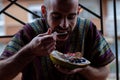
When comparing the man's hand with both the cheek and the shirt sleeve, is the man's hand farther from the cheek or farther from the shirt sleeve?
the shirt sleeve

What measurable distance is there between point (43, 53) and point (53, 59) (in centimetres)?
7

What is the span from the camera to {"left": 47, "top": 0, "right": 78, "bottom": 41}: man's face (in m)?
0.95

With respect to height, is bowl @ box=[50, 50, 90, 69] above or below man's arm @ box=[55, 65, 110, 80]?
above

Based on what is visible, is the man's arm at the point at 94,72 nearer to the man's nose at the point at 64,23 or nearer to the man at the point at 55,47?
the man at the point at 55,47

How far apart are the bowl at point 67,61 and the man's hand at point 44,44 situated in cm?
6

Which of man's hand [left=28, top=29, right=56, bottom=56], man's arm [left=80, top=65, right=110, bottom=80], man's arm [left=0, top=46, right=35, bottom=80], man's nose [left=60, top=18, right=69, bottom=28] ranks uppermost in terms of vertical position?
man's nose [left=60, top=18, right=69, bottom=28]

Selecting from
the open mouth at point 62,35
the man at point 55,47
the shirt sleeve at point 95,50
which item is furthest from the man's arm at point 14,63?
the shirt sleeve at point 95,50

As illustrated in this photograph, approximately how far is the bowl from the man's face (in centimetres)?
5

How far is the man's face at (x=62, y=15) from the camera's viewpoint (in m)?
0.95

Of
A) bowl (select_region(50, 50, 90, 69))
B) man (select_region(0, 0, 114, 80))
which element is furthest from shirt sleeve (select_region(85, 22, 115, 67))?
bowl (select_region(50, 50, 90, 69))

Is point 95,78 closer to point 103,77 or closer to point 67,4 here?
point 103,77

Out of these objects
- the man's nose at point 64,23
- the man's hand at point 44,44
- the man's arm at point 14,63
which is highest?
the man's nose at point 64,23

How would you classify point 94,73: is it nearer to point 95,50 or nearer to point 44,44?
point 95,50

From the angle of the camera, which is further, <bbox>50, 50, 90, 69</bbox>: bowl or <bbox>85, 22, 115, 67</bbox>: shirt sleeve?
<bbox>85, 22, 115, 67</bbox>: shirt sleeve
